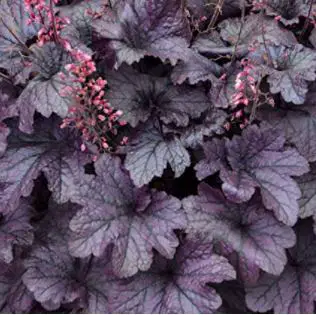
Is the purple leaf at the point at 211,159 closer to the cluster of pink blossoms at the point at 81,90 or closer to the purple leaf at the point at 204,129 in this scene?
the purple leaf at the point at 204,129

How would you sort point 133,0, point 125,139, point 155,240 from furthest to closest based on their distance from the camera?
point 133,0 → point 125,139 → point 155,240

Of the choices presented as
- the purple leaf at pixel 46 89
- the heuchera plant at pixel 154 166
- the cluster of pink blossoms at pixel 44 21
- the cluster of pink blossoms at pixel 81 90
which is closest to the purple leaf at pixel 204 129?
the heuchera plant at pixel 154 166

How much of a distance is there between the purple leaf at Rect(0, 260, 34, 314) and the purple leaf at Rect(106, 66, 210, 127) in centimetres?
75

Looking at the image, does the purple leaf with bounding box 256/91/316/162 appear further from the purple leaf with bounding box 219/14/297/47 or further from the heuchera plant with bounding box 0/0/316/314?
the purple leaf with bounding box 219/14/297/47

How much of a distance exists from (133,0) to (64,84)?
482mm

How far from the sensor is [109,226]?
1.81 meters

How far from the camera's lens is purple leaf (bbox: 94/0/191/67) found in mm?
2027

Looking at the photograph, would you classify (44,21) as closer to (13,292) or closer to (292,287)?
(13,292)

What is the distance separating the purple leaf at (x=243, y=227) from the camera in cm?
181

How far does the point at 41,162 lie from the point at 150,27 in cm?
69

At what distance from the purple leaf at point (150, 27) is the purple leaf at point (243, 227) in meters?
0.58

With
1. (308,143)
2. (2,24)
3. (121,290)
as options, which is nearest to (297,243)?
(308,143)

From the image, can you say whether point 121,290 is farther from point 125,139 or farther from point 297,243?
point 297,243

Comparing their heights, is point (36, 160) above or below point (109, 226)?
above
